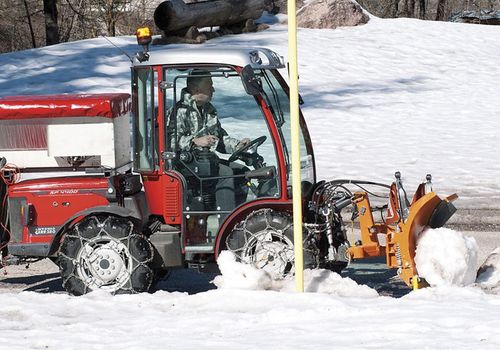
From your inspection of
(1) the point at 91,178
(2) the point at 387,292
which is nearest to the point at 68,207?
(1) the point at 91,178

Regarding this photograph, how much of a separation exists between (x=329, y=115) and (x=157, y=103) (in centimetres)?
1057

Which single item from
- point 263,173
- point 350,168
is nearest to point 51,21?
point 350,168

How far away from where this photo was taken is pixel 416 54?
859 inches

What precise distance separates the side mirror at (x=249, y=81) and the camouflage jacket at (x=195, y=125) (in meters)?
0.41

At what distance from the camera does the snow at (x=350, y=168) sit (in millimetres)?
6324

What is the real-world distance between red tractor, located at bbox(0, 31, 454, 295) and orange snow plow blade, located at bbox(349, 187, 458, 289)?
0.01m

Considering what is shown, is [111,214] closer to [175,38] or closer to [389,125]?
[389,125]

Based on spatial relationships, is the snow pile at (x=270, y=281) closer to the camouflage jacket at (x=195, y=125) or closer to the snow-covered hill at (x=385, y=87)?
the camouflage jacket at (x=195, y=125)

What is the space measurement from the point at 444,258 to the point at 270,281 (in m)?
1.17

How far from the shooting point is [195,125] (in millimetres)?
7812

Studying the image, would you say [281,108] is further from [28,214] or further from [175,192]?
[28,214]

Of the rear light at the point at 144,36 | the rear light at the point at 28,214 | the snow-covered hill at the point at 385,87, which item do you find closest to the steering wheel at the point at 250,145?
the rear light at the point at 144,36

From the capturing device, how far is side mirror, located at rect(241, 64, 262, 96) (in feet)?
24.6

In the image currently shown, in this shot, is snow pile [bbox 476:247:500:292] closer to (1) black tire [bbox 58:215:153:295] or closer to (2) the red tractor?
(2) the red tractor
